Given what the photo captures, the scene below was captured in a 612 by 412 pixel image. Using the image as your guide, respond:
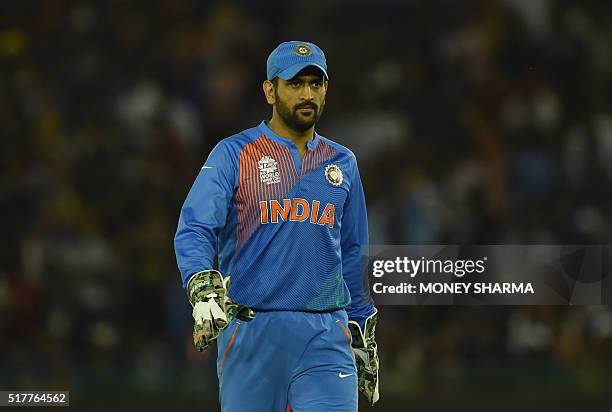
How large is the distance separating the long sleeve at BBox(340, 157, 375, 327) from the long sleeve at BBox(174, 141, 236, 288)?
485 mm

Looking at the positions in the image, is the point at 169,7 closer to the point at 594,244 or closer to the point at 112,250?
the point at 112,250

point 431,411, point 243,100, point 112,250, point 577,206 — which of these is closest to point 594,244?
point 577,206

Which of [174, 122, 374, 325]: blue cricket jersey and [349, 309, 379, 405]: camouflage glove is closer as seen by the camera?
[174, 122, 374, 325]: blue cricket jersey

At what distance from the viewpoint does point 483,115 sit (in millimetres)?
7836

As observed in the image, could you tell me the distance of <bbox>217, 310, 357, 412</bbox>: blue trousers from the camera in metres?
3.52

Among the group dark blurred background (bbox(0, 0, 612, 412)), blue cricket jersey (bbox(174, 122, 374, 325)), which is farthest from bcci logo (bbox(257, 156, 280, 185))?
dark blurred background (bbox(0, 0, 612, 412))

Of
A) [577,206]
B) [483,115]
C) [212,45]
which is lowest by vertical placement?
[577,206]

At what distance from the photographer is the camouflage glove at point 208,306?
320cm

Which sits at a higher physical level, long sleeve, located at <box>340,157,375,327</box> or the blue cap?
the blue cap

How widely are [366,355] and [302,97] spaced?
3.24 feet

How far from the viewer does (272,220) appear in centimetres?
362

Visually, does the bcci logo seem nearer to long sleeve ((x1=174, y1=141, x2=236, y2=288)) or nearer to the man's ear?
long sleeve ((x1=174, y1=141, x2=236, y2=288))

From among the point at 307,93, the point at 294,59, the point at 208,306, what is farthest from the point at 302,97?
the point at 208,306

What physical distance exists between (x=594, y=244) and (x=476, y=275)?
0.93 metres
